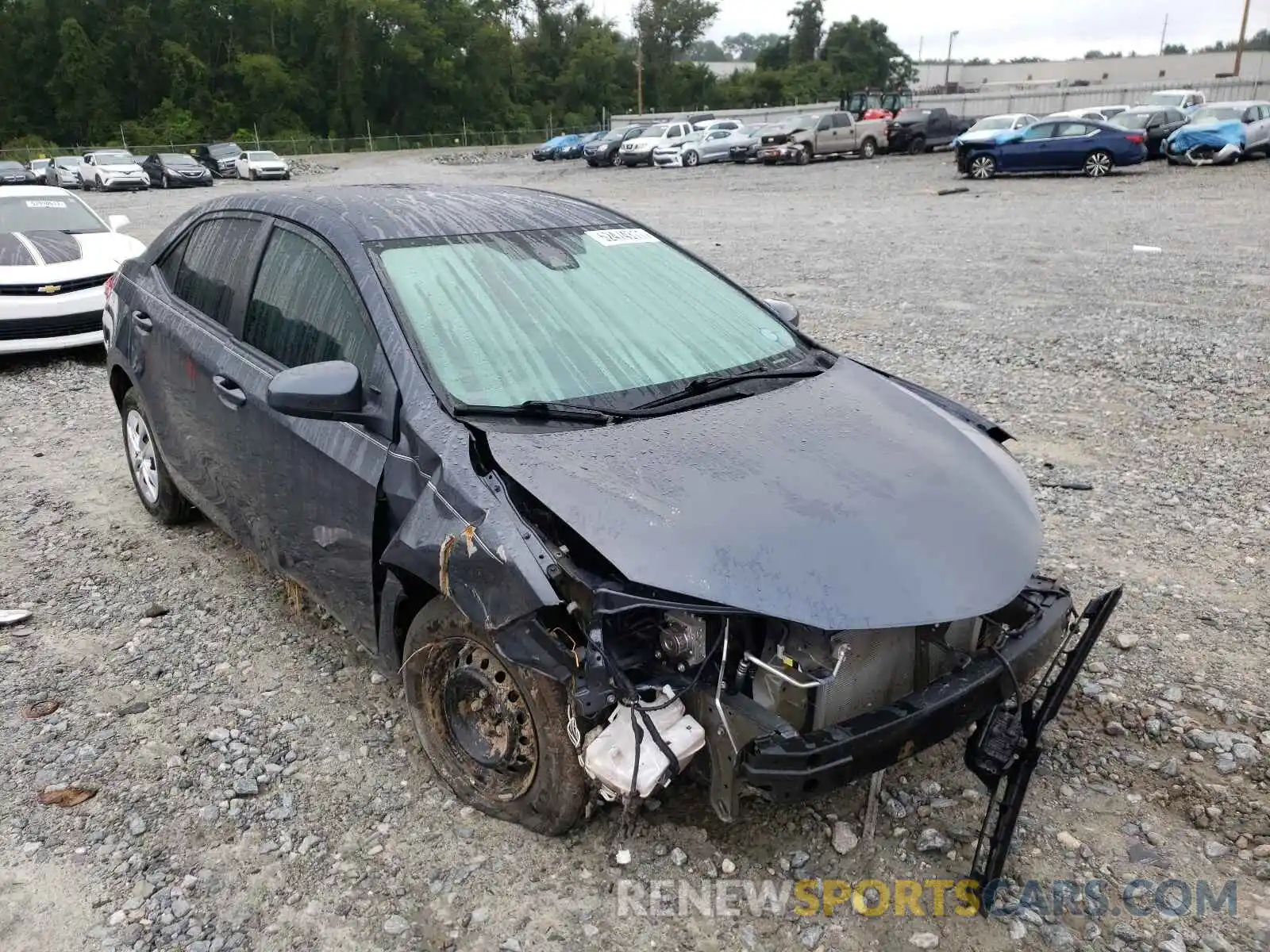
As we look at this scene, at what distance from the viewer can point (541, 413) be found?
2941mm

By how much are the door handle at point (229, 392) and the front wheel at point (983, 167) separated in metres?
23.1

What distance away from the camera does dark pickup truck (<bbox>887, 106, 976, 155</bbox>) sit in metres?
32.4

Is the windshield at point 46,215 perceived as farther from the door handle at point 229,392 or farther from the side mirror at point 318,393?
the side mirror at point 318,393

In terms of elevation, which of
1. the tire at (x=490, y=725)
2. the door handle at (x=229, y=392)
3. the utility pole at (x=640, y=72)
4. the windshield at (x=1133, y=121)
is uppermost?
the utility pole at (x=640, y=72)

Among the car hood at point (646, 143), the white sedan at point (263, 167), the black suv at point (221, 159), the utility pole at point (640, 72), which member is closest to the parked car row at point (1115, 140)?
the car hood at point (646, 143)

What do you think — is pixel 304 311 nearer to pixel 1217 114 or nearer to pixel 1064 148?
pixel 1064 148

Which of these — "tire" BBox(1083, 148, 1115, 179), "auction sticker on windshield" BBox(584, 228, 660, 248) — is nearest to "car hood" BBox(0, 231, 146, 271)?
"auction sticker on windshield" BBox(584, 228, 660, 248)

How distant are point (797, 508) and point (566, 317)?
1.21 m

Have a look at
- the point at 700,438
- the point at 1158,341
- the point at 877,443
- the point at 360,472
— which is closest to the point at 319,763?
the point at 360,472

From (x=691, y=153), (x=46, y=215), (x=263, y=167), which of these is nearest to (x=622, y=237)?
(x=46, y=215)

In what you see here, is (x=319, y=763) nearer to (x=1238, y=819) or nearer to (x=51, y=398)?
(x=1238, y=819)

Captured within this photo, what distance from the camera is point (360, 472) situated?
Result: 298cm

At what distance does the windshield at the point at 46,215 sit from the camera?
9.02 metres

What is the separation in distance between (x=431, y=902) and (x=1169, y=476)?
4.61 metres
